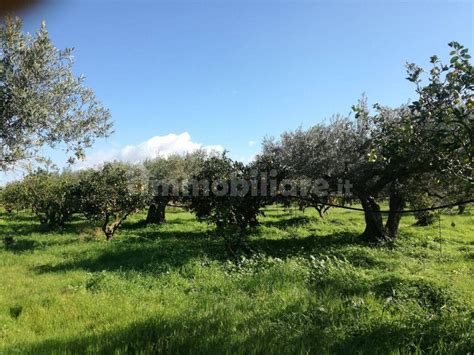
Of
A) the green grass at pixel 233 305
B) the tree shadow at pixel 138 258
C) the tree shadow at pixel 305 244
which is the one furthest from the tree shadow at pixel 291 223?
the green grass at pixel 233 305

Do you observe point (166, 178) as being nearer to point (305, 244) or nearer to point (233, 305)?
point (305, 244)

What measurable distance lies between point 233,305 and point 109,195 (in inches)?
646

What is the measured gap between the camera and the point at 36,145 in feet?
28.5

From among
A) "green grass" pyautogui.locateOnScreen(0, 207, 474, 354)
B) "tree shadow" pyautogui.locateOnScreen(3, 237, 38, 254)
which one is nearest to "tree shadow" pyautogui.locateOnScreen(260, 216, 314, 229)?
"green grass" pyautogui.locateOnScreen(0, 207, 474, 354)

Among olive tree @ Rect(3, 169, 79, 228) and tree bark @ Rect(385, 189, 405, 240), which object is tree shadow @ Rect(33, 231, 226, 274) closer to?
olive tree @ Rect(3, 169, 79, 228)

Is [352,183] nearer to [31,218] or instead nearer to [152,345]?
[152,345]

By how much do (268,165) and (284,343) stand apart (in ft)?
37.5

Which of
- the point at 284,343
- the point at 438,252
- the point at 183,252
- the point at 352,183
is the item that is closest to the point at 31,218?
the point at 183,252

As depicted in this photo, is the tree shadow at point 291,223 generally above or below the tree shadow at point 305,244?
above

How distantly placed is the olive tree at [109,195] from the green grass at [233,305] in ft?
21.4

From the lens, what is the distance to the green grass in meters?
5.41

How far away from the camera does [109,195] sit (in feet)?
71.9

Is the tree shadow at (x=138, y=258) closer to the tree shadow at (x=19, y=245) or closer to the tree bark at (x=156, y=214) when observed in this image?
the tree shadow at (x=19, y=245)

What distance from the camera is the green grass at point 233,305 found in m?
5.41
